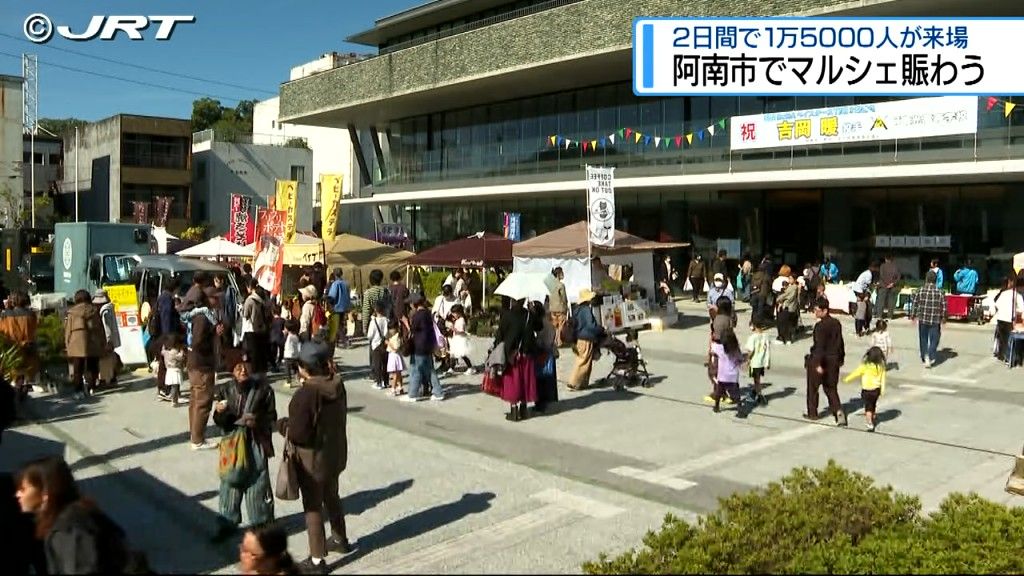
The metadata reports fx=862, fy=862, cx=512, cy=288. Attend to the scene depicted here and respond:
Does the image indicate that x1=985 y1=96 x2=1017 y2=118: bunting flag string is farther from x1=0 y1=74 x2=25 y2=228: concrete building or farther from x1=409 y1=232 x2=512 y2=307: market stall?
x1=0 y1=74 x2=25 y2=228: concrete building

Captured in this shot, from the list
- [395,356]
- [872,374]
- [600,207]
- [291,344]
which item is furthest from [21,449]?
[600,207]

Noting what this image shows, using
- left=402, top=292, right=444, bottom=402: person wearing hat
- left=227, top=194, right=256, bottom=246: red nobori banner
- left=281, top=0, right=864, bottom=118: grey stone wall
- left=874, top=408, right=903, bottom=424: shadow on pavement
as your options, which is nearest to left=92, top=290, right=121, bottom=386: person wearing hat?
left=402, top=292, right=444, bottom=402: person wearing hat

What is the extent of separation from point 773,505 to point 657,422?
5726 mm

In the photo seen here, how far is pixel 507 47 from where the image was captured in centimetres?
3375

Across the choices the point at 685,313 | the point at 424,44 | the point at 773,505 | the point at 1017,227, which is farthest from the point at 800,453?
the point at 424,44

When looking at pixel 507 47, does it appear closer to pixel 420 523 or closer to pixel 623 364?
pixel 623 364

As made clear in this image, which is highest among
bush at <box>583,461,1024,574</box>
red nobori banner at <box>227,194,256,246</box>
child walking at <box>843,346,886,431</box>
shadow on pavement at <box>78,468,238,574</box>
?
red nobori banner at <box>227,194,256,246</box>

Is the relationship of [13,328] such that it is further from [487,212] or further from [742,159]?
[487,212]

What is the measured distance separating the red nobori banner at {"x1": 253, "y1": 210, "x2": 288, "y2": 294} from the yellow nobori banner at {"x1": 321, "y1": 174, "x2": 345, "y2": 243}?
5.52 meters

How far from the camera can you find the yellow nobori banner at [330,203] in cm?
2545

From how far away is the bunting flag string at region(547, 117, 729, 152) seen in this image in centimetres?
2878

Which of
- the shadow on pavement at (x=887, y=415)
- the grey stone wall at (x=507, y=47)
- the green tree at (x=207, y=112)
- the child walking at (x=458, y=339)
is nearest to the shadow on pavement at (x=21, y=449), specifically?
the child walking at (x=458, y=339)

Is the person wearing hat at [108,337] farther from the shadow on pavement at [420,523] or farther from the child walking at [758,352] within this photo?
the child walking at [758,352]

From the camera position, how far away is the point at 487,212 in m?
41.0
